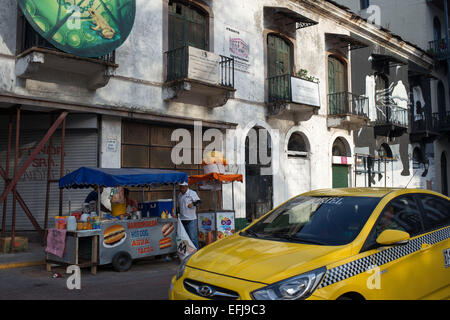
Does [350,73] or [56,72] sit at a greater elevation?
[350,73]

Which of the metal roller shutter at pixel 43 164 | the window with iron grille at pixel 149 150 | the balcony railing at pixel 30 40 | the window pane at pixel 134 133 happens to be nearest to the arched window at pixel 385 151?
the window with iron grille at pixel 149 150

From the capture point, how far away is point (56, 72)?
11305mm

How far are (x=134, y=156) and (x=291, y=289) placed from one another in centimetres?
996

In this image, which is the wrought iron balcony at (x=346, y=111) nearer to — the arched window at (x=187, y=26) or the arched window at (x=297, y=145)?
Result: the arched window at (x=297, y=145)

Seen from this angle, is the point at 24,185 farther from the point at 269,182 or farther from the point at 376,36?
the point at 376,36

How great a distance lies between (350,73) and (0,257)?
17.6m

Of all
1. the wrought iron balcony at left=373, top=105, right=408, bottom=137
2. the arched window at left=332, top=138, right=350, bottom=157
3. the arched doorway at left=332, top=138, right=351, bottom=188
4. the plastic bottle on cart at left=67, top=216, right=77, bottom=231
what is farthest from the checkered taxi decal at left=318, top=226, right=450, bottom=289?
the wrought iron balcony at left=373, top=105, right=408, bottom=137

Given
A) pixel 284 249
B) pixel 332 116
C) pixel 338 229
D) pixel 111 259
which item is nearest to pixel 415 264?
pixel 338 229

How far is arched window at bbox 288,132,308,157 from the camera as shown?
59.6ft

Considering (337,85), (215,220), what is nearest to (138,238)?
(215,220)

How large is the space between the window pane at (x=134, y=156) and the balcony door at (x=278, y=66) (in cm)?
609

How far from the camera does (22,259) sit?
30.9 feet

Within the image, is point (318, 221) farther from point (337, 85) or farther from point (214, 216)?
point (337, 85)

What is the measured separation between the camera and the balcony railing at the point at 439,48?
91.7ft
